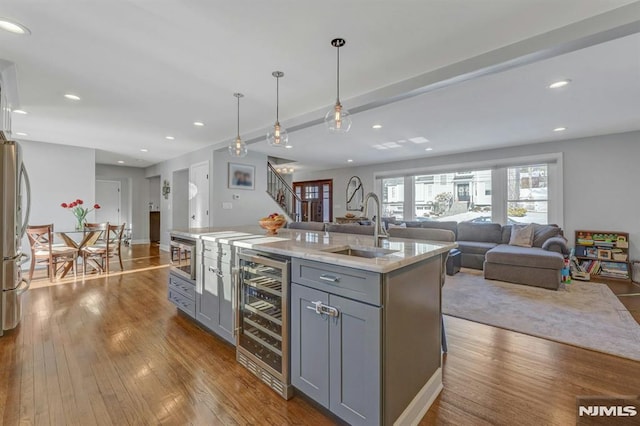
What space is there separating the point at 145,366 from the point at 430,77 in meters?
3.53

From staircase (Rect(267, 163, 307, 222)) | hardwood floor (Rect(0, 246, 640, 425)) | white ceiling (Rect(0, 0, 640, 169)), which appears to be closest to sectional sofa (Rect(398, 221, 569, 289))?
white ceiling (Rect(0, 0, 640, 169))

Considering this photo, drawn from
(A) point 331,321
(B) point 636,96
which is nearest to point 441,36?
(A) point 331,321

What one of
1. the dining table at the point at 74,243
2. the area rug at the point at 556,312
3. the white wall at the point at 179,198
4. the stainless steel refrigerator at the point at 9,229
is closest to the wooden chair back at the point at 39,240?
the dining table at the point at 74,243

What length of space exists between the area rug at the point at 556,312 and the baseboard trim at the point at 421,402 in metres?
1.47

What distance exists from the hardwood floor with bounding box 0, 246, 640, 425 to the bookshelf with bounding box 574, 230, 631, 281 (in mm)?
3592

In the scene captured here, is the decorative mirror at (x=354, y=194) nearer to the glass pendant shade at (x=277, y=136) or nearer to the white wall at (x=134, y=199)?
the glass pendant shade at (x=277, y=136)

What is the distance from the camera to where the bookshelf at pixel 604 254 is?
185 inches

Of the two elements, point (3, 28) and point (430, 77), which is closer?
point (3, 28)

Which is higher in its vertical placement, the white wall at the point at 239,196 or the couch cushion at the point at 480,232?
the white wall at the point at 239,196

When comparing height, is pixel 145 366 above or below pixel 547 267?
below

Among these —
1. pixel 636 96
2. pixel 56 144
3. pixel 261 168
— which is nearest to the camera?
pixel 636 96

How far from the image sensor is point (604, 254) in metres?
4.85

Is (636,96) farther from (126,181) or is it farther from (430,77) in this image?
(126,181)

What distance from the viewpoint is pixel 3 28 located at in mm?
2109
